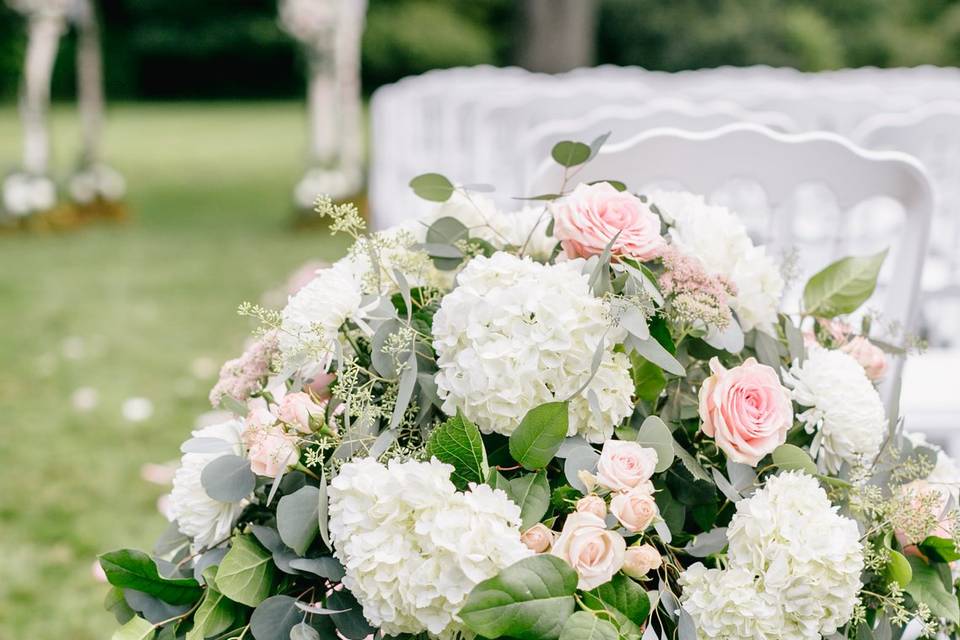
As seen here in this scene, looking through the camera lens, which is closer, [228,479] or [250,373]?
[228,479]

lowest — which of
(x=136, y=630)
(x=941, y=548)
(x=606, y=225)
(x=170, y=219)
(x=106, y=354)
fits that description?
(x=170, y=219)

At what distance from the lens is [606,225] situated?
3.57 feet

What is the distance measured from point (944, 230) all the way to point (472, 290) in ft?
10.6

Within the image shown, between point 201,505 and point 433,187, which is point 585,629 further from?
point 433,187

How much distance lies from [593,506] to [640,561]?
0.07 m

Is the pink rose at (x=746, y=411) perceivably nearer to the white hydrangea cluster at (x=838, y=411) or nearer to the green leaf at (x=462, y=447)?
the white hydrangea cluster at (x=838, y=411)

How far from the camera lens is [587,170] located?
1603 mm

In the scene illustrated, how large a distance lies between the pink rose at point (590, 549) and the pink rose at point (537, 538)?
0.07 ft

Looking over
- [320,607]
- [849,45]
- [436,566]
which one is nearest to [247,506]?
[320,607]

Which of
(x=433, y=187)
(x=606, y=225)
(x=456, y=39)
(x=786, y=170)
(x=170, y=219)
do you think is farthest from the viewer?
(x=456, y=39)

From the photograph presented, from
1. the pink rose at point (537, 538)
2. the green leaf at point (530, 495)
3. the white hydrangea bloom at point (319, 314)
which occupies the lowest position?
the pink rose at point (537, 538)

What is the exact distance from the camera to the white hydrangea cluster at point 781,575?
3.09ft

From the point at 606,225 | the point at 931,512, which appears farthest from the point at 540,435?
the point at 931,512

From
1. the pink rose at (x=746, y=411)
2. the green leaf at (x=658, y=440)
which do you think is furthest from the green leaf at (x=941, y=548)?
the green leaf at (x=658, y=440)
